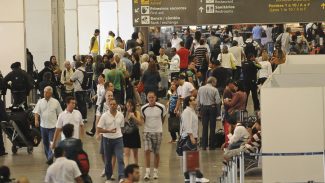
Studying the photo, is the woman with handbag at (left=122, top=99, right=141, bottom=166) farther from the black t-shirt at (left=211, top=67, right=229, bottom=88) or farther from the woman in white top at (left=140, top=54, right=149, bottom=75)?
the woman in white top at (left=140, top=54, right=149, bottom=75)

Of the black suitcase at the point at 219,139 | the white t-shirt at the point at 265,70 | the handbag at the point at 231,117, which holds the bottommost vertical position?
the black suitcase at the point at 219,139

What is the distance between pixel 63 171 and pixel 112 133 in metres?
4.33

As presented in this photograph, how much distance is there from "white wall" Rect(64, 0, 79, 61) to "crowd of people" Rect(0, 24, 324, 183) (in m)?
1.52

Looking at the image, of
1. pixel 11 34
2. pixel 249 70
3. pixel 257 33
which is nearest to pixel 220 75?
pixel 249 70

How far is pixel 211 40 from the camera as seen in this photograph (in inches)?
1591

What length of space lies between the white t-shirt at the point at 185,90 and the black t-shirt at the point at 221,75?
87.3 inches

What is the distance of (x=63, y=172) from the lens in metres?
15.7

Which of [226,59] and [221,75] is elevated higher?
[226,59]

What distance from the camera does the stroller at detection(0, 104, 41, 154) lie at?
24703 mm

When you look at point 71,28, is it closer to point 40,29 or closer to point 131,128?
point 40,29

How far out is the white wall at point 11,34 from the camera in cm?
3012

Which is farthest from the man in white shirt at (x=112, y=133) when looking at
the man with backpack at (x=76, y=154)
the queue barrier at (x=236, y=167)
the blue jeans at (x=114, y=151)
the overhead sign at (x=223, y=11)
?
the overhead sign at (x=223, y=11)

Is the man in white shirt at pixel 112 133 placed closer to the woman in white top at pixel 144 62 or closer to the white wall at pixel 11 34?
the white wall at pixel 11 34

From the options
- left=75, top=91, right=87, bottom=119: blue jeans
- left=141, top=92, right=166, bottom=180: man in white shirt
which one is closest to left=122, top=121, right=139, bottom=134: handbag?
left=141, top=92, right=166, bottom=180: man in white shirt
